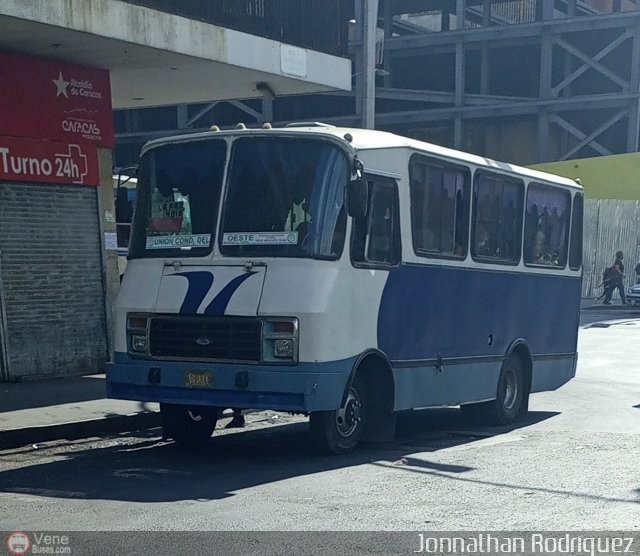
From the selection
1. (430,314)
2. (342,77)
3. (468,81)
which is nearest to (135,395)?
(430,314)

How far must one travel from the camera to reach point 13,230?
14.3m

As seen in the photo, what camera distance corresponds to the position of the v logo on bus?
956 centimetres

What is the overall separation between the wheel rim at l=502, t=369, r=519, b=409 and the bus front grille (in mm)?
4467

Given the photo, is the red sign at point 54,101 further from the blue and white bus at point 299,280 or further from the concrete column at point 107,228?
the blue and white bus at point 299,280

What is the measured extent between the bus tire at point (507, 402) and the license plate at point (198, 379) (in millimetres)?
4312

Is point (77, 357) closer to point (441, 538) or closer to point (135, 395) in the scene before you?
point (135, 395)

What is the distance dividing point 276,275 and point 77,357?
6655 mm

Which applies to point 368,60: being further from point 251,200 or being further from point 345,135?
point 251,200

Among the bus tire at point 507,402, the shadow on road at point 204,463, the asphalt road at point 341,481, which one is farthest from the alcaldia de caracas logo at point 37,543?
the bus tire at point 507,402

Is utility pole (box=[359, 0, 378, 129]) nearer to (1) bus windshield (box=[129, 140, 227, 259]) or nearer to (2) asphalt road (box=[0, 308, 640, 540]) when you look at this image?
(2) asphalt road (box=[0, 308, 640, 540])

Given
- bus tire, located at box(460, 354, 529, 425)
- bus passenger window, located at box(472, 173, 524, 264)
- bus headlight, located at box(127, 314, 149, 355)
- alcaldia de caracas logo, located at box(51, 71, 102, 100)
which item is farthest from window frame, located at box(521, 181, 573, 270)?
alcaldia de caracas logo, located at box(51, 71, 102, 100)

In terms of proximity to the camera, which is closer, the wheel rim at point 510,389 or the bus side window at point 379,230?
the bus side window at point 379,230

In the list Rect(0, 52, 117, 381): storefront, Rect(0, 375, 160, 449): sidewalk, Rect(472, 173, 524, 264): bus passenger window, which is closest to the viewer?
Rect(0, 375, 160, 449): sidewalk

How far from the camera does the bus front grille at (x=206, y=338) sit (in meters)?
9.43
